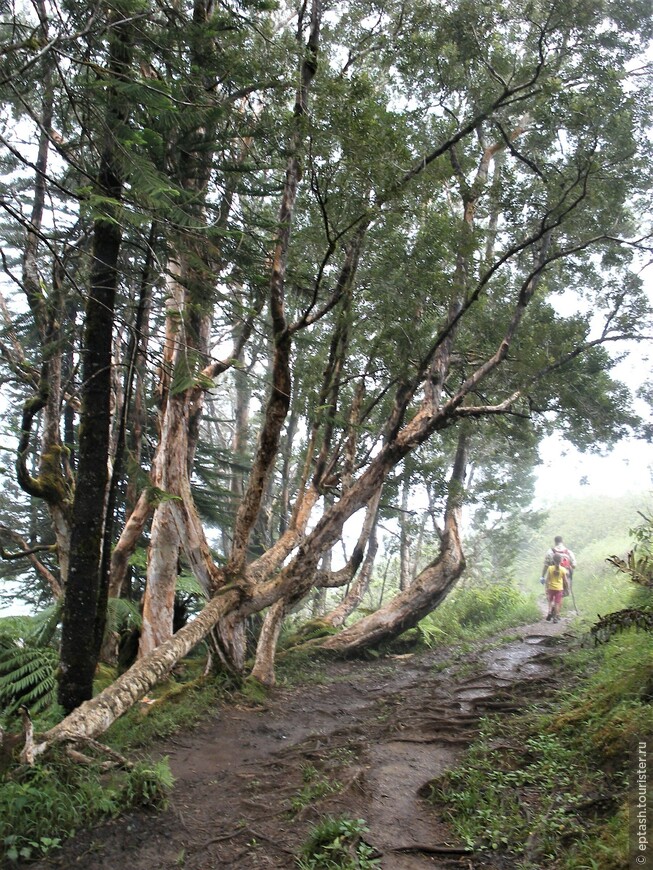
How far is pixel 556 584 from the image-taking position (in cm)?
1365

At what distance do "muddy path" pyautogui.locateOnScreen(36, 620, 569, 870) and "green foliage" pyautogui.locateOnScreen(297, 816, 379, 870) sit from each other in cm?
10

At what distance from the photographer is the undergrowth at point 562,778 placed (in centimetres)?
377

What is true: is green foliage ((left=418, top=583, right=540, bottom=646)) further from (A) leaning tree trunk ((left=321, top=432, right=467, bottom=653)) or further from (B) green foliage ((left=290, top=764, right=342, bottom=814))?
(B) green foliage ((left=290, top=764, right=342, bottom=814))

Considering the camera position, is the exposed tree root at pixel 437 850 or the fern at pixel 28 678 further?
the fern at pixel 28 678

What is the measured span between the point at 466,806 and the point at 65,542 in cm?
626

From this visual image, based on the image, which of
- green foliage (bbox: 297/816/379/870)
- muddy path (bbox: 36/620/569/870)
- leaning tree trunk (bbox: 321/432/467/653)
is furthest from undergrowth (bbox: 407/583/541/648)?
green foliage (bbox: 297/816/379/870)

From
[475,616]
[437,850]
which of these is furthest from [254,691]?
[475,616]

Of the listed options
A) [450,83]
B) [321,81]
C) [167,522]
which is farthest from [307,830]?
[450,83]

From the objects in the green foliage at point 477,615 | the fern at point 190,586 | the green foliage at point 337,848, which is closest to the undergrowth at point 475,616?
the green foliage at point 477,615

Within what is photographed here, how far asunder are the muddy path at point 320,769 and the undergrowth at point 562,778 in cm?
27

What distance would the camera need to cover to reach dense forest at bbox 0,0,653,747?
577cm

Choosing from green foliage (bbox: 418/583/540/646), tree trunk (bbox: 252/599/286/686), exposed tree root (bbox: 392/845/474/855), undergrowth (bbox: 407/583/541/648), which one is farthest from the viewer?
green foliage (bbox: 418/583/540/646)

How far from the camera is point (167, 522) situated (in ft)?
29.2

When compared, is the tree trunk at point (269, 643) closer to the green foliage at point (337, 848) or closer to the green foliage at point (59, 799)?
the green foliage at point (59, 799)
